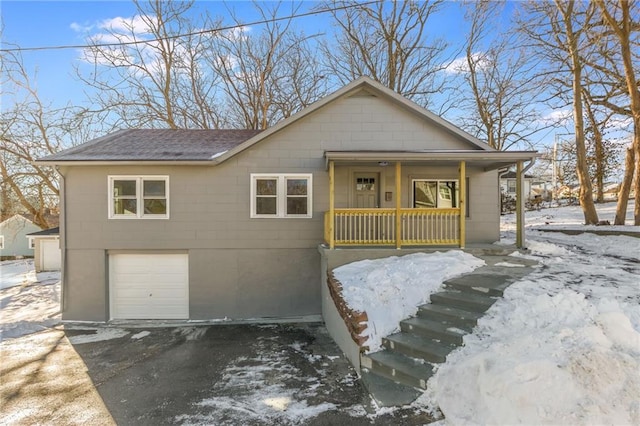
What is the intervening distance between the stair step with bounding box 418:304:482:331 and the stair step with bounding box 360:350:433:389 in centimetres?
82

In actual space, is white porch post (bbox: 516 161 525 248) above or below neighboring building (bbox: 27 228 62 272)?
above

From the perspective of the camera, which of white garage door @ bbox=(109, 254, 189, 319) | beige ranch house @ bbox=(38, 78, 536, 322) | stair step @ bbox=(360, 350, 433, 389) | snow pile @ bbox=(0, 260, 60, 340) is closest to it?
stair step @ bbox=(360, 350, 433, 389)

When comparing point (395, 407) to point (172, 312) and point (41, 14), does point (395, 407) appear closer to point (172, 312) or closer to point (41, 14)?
point (172, 312)

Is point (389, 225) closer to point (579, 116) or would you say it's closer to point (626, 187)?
point (579, 116)

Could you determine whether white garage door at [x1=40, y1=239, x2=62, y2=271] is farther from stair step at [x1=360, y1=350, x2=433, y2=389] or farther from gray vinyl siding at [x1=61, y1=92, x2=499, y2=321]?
stair step at [x1=360, y1=350, x2=433, y2=389]

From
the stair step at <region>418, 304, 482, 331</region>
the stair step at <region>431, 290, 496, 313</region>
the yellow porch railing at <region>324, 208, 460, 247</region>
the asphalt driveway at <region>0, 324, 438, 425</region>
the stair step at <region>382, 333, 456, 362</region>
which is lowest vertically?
the asphalt driveway at <region>0, 324, 438, 425</region>

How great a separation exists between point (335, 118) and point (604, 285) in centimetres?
668

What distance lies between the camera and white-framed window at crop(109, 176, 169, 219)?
8328 millimetres

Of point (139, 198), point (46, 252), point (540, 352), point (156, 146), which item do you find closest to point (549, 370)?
point (540, 352)

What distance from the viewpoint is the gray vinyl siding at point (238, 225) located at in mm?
8312

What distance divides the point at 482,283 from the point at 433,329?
1398 mm

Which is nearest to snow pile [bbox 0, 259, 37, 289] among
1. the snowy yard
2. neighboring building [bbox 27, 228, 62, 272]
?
neighboring building [bbox 27, 228, 62, 272]

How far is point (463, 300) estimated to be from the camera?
4.72 m

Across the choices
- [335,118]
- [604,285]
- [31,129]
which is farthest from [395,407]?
[31,129]
